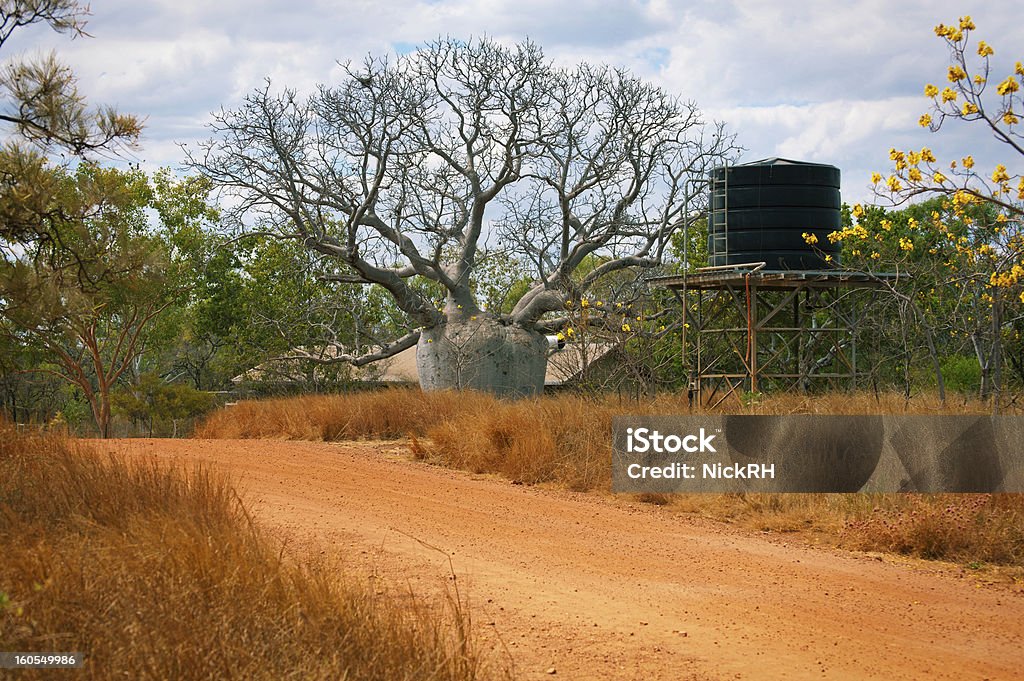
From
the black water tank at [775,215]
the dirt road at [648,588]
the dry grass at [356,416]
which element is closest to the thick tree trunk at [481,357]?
the dry grass at [356,416]

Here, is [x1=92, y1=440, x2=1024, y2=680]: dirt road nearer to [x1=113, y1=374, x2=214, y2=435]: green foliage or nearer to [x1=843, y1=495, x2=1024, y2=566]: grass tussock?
[x1=843, y1=495, x2=1024, y2=566]: grass tussock

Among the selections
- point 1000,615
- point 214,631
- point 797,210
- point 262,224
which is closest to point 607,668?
point 214,631

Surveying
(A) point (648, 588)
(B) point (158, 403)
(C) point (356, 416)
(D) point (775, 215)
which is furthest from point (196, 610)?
(B) point (158, 403)

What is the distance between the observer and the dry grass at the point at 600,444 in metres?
9.69

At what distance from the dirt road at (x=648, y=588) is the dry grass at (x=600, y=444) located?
0.59 meters

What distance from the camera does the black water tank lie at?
18.5 metres

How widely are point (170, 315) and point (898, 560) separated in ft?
116

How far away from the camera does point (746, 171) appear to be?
18766mm

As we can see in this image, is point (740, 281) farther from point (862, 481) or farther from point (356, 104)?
point (356, 104)

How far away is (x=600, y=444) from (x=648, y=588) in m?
5.48

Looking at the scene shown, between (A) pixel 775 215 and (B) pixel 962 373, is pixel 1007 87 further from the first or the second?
(B) pixel 962 373

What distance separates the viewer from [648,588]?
25.8 feet

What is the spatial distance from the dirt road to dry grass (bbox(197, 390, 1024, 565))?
593mm

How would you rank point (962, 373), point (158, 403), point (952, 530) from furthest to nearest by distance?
point (158, 403) < point (962, 373) < point (952, 530)
